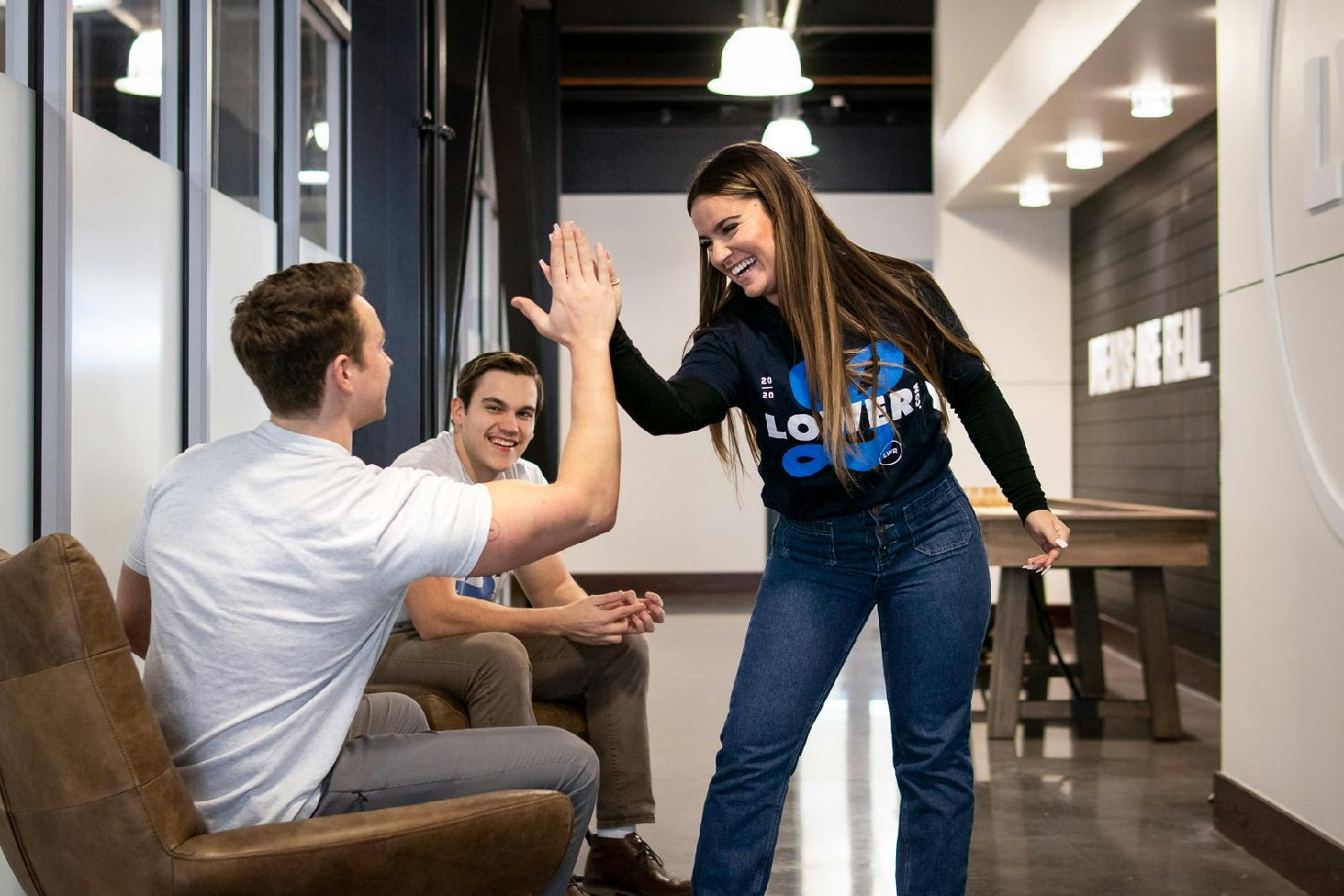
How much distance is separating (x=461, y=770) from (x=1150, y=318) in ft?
20.0

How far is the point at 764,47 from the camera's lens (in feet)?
19.2

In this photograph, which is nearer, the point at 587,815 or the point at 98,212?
the point at 587,815

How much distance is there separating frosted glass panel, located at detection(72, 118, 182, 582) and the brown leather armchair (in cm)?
127

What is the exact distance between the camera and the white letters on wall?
6.36 meters

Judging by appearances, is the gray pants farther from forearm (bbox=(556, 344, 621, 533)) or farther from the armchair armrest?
forearm (bbox=(556, 344, 621, 533))

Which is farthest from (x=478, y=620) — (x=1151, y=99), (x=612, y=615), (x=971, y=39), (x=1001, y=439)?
(x=971, y=39)

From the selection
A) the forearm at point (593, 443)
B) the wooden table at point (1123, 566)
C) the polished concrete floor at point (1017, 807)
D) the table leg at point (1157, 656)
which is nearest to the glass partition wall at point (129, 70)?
the forearm at point (593, 443)

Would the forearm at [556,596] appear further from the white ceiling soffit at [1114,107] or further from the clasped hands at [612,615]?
the white ceiling soffit at [1114,107]

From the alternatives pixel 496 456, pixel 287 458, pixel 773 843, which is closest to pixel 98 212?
pixel 496 456

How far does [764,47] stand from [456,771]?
4.73m

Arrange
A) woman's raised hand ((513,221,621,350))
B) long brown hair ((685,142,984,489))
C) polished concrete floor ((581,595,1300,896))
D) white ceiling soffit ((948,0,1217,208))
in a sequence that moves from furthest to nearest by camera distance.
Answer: white ceiling soffit ((948,0,1217,208)) < polished concrete floor ((581,595,1300,896)) < long brown hair ((685,142,984,489)) < woman's raised hand ((513,221,621,350))

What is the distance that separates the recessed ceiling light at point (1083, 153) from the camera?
6.84m

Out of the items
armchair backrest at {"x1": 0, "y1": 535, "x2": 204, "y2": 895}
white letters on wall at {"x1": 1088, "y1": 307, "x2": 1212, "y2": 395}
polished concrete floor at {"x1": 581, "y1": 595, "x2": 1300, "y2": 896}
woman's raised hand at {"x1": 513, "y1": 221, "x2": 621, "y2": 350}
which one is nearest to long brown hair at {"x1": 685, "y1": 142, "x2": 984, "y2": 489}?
woman's raised hand at {"x1": 513, "y1": 221, "x2": 621, "y2": 350}

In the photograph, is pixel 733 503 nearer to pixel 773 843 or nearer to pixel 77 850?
pixel 773 843
